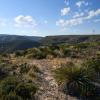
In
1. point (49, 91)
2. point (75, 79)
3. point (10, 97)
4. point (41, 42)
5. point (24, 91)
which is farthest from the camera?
point (41, 42)

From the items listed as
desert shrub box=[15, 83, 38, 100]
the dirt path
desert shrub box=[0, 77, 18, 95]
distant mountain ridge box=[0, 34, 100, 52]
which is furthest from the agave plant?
distant mountain ridge box=[0, 34, 100, 52]

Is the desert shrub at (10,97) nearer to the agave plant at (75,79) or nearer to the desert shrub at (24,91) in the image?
the desert shrub at (24,91)

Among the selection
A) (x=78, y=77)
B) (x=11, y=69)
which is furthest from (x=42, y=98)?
(x=11, y=69)

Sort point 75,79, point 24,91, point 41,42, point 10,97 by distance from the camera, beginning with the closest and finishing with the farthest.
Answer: point 10,97, point 24,91, point 75,79, point 41,42

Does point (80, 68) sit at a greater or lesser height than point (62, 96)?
greater

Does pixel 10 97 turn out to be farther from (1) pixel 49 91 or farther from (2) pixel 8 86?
(1) pixel 49 91

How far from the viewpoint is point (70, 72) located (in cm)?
926

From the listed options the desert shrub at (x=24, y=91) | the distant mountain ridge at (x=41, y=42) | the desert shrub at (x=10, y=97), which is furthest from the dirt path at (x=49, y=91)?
the distant mountain ridge at (x=41, y=42)

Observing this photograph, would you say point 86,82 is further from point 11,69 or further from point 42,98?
point 11,69

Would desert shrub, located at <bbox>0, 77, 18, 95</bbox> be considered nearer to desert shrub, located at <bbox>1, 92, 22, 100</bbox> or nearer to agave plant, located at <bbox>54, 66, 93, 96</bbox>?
desert shrub, located at <bbox>1, 92, 22, 100</bbox>

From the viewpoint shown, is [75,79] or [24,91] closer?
[24,91]

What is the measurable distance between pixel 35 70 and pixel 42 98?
3948 mm

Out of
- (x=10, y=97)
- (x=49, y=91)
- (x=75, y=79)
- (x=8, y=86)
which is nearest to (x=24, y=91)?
(x=8, y=86)

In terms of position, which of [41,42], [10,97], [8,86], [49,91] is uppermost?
[8,86]
